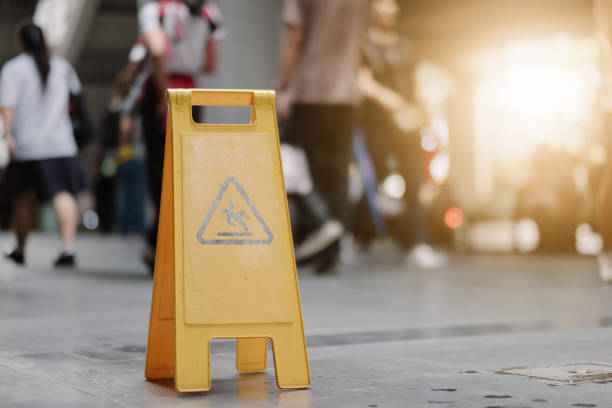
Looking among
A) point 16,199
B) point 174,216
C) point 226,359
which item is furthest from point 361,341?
point 16,199

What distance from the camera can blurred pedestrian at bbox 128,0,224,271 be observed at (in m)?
7.35

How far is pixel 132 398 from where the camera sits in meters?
2.97

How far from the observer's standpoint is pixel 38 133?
27.5 feet

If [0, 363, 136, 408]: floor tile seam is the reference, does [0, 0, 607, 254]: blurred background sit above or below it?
above

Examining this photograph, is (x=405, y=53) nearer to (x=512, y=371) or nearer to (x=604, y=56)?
(x=604, y=56)

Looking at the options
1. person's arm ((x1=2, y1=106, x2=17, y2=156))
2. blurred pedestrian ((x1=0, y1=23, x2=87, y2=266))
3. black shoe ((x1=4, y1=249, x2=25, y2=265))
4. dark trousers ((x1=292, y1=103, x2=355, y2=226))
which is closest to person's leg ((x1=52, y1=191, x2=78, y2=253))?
blurred pedestrian ((x1=0, y1=23, x2=87, y2=266))

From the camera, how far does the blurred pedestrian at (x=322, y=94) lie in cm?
798

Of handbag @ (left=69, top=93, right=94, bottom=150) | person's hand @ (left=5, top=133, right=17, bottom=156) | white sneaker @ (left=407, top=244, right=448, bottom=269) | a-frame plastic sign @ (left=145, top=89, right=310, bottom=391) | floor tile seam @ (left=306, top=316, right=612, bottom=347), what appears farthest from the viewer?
white sneaker @ (left=407, top=244, right=448, bottom=269)

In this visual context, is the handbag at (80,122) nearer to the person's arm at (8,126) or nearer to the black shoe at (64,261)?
the person's arm at (8,126)

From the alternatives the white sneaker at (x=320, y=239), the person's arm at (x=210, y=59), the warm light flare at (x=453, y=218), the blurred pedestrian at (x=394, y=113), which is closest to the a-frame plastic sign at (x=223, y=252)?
the white sneaker at (x=320, y=239)

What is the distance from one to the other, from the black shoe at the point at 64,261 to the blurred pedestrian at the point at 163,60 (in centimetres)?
120

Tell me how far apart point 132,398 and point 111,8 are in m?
17.5

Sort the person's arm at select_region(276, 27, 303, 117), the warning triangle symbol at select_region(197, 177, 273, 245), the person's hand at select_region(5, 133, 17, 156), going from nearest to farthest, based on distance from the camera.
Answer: the warning triangle symbol at select_region(197, 177, 273, 245) → the person's arm at select_region(276, 27, 303, 117) → the person's hand at select_region(5, 133, 17, 156)

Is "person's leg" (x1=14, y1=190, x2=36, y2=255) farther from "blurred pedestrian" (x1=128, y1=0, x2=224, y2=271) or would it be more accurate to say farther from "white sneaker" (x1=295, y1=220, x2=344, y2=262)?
"white sneaker" (x1=295, y1=220, x2=344, y2=262)
